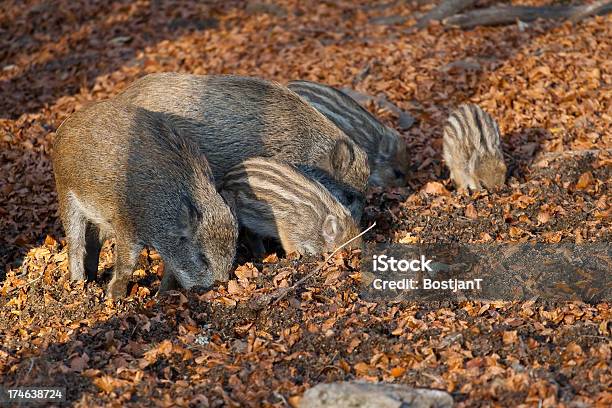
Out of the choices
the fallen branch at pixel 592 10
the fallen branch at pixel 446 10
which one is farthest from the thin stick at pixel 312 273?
the fallen branch at pixel 592 10

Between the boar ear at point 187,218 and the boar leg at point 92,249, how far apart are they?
748mm

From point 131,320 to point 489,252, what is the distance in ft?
8.12

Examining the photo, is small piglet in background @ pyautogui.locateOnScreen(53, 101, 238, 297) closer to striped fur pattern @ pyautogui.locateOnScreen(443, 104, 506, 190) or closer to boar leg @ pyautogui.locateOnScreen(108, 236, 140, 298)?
boar leg @ pyautogui.locateOnScreen(108, 236, 140, 298)

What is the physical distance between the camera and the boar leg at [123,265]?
19.5 ft

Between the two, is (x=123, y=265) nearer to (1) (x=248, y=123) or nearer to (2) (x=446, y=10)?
(1) (x=248, y=123)

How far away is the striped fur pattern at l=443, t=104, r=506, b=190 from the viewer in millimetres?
7703

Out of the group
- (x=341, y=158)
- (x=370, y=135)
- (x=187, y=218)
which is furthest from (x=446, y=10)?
(x=187, y=218)

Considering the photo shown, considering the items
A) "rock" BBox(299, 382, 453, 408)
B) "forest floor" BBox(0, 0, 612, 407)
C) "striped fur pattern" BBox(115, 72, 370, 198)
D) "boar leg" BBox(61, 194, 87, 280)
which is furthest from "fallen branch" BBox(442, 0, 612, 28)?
"rock" BBox(299, 382, 453, 408)

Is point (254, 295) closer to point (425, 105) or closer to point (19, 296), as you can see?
point (19, 296)

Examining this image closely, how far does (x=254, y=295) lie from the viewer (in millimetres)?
5898

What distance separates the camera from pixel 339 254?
651 centimetres

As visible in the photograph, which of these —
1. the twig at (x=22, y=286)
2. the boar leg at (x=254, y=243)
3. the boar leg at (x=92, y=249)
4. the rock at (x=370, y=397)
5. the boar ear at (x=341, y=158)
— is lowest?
the twig at (x=22, y=286)

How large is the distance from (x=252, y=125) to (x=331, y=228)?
1066 millimetres

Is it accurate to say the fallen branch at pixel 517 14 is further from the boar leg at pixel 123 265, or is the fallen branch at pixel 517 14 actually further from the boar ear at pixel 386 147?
the boar leg at pixel 123 265
